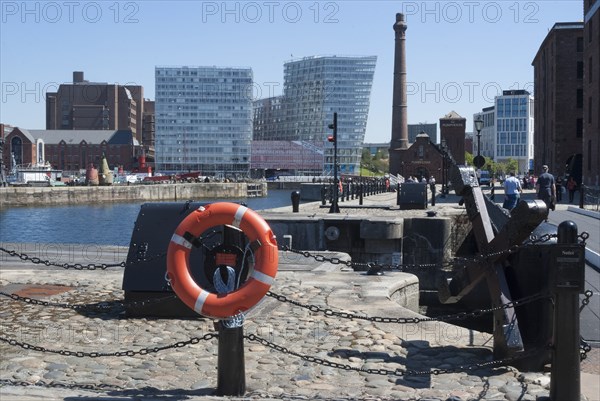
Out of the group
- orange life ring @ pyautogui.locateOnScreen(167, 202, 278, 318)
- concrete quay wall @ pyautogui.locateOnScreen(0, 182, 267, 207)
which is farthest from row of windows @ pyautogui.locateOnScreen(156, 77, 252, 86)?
orange life ring @ pyautogui.locateOnScreen(167, 202, 278, 318)

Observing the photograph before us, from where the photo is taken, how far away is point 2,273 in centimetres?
1214

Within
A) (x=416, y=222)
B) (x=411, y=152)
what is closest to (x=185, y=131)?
(x=411, y=152)

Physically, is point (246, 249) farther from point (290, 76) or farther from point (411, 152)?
point (290, 76)

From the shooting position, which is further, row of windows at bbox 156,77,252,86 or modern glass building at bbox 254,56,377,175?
modern glass building at bbox 254,56,377,175

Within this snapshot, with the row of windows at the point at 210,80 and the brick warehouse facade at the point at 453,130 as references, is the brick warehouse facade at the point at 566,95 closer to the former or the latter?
the brick warehouse facade at the point at 453,130

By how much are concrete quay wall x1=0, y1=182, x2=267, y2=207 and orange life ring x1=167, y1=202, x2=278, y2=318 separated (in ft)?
237

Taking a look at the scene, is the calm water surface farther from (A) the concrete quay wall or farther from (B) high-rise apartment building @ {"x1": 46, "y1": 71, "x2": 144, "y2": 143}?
(B) high-rise apartment building @ {"x1": 46, "y1": 71, "x2": 144, "y2": 143}

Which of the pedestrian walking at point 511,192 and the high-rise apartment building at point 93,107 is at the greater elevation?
the high-rise apartment building at point 93,107

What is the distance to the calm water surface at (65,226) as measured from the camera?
40.9 meters

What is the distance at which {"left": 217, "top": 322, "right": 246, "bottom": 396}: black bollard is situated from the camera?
5.71m

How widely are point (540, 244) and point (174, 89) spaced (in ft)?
552

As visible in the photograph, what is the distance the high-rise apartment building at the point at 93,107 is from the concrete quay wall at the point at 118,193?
6572cm

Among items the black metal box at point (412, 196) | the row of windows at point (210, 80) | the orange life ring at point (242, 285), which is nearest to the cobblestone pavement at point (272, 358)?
the orange life ring at point (242, 285)

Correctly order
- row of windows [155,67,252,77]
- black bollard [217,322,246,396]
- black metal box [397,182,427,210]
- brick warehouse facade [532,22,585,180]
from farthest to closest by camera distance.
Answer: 1. row of windows [155,67,252,77]
2. brick warehouse facade [532,22,585,180]
3. black metal box [397,182,427,210]
4. black bollard [217,322,246,396]
